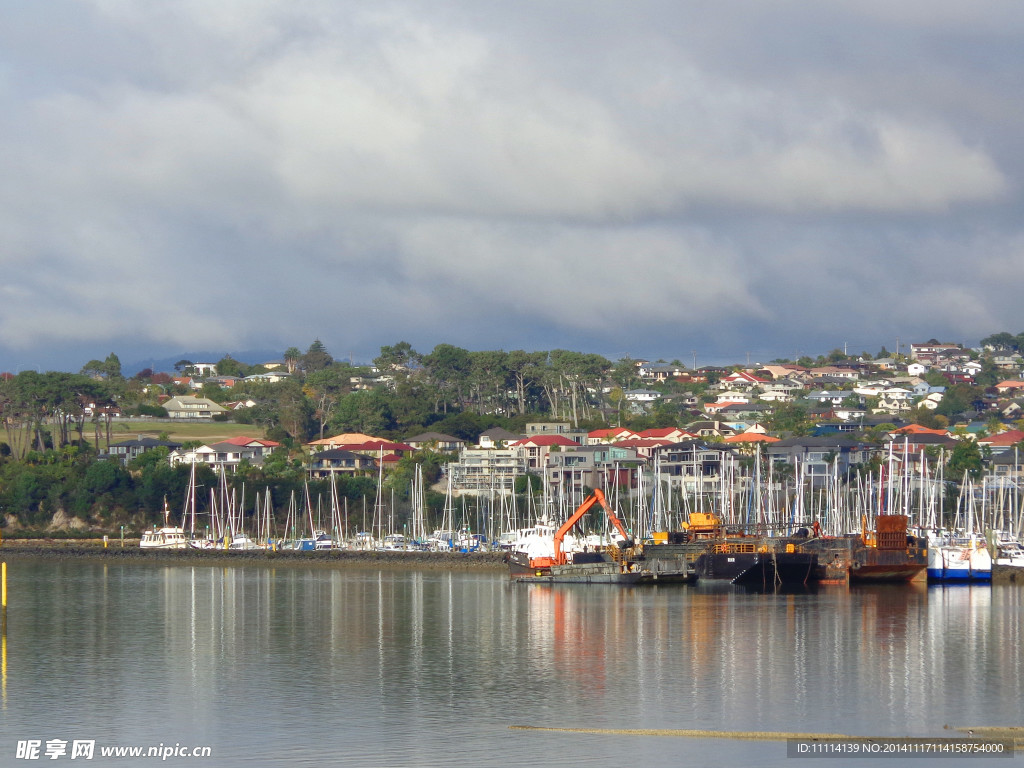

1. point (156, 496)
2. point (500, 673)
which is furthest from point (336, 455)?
point (500, 673)

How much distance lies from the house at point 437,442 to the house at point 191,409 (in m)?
41.5

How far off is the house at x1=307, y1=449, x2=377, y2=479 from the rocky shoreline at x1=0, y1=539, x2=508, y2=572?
2431 centimetres

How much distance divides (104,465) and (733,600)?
78.0m

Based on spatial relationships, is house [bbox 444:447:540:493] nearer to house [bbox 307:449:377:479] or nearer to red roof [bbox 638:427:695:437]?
house [bbox 307:449:377:479]

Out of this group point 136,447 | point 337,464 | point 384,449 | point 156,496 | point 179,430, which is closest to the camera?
point 156,496

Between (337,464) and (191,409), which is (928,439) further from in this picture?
→ (191,409)

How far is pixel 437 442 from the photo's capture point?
148 meters

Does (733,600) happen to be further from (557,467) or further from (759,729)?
(557,467)

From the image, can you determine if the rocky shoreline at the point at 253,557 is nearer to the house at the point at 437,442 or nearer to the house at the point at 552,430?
the house at the point at 437,442

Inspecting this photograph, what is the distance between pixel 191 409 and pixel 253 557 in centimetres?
7989

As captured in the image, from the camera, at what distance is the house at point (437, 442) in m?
147

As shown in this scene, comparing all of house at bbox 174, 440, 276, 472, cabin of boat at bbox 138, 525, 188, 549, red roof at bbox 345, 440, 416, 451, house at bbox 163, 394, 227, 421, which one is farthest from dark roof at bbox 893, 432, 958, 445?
house at bbox 163, 394, 227, 421

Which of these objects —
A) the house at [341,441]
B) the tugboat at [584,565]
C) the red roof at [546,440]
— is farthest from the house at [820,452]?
the tugboat at [584,565]

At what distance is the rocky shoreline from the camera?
98.2 m
